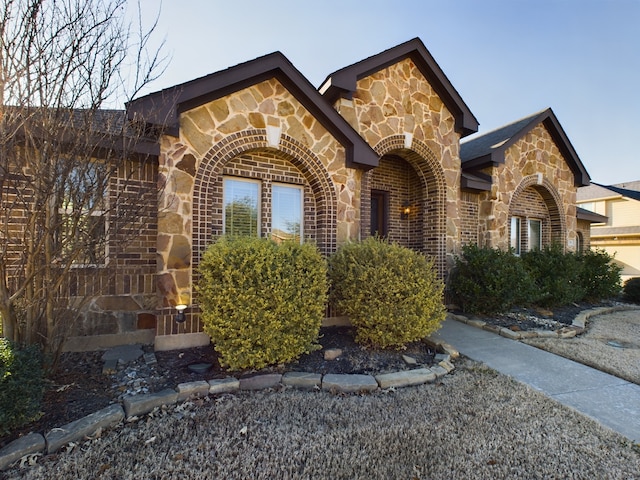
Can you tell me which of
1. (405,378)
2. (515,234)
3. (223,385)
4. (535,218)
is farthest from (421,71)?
(223,385)

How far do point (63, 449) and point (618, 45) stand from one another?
17.0m

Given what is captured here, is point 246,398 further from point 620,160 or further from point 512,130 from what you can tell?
point 620,160

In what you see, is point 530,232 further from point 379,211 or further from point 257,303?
point 257,303

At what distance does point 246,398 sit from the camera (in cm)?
342

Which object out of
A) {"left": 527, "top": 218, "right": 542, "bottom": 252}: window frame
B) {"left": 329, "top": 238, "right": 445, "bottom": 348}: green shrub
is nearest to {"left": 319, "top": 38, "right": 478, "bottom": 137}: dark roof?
{"left": 329, "top": 238, "right": 445, "bottom": 348}: green shrub

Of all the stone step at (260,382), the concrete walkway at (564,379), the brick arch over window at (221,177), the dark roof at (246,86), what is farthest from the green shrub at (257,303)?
the concrete walkway at (564,379)

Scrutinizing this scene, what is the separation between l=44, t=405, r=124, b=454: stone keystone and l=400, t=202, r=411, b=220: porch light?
304 inches

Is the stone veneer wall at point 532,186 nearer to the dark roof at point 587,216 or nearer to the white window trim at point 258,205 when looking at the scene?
the dark roof at point 587,216

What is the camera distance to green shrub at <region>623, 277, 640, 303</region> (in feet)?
34.4

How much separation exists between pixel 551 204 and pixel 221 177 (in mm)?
10893

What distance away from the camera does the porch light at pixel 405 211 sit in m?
9.08

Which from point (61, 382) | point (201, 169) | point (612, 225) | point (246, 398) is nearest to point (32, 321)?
point (61, 382)

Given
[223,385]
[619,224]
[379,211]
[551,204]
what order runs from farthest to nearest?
[619,224] < [551,204] < [379,211] < [223,385]

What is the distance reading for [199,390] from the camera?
344cm
